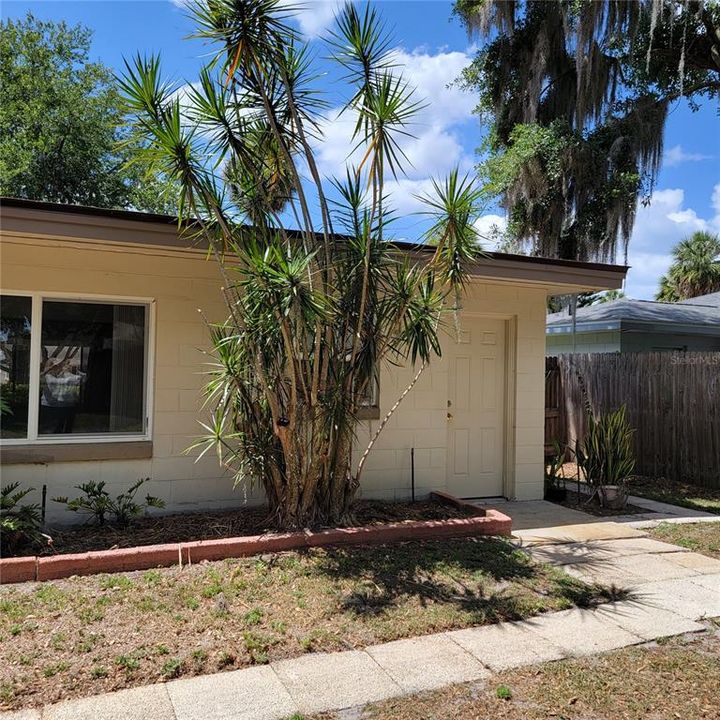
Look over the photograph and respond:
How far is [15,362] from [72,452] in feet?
3.16

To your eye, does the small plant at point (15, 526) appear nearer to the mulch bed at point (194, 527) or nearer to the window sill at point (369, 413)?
the mulch bed at point (194, 527)

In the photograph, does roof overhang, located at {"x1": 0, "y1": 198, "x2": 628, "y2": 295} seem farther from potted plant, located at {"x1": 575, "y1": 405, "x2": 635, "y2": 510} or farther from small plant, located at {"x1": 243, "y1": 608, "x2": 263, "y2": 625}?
small plant, located at {"x1": 243, "y1": 608, "x2": 263, "y2": 625}

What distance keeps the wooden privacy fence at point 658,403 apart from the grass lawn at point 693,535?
6.48 feet

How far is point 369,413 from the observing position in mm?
6918

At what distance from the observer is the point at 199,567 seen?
478 cm

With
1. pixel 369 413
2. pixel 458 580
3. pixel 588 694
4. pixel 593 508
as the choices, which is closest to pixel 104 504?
pixel 369 413

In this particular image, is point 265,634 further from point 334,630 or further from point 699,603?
point 699,603

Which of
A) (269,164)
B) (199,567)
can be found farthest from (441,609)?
(269,164)

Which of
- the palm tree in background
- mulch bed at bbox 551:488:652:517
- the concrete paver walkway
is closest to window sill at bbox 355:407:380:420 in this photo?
the concrete paver walkway

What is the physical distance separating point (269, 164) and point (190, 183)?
1015mm

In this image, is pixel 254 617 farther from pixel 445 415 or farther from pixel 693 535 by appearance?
pixel 693 535

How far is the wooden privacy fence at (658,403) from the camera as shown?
Result: 9188 millimetres

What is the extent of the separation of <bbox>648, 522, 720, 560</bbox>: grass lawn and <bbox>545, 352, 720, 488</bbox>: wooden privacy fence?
197 centimetres

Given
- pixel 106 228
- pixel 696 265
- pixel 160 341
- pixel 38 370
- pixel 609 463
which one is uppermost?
pixel 696 265
